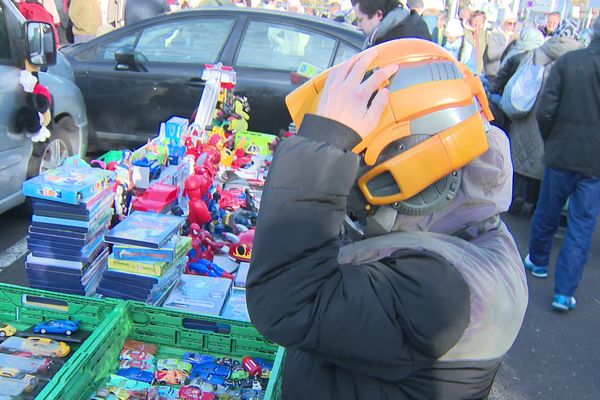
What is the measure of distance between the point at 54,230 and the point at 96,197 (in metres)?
0.21

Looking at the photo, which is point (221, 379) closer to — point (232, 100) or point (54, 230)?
point (54, 230)

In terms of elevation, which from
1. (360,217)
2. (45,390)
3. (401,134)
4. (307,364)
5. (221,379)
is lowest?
(221,379)

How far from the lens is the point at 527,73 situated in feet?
17.0

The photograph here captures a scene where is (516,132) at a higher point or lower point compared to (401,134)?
lower

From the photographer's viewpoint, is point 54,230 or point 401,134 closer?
point 401,134

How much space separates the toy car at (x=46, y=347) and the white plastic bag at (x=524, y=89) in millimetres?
4598

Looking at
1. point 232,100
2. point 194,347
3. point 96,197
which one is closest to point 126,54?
point 232,100

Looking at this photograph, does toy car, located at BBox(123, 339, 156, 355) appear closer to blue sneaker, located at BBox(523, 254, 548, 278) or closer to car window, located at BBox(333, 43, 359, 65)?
blue sneaker, located at BBox(523, 254, 548, 278)

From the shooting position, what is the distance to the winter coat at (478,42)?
8672mm

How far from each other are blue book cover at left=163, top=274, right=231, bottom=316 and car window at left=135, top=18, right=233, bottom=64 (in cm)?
381

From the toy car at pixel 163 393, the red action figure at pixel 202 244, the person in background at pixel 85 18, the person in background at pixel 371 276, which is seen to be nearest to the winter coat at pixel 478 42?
the person in background at pixel 85 18

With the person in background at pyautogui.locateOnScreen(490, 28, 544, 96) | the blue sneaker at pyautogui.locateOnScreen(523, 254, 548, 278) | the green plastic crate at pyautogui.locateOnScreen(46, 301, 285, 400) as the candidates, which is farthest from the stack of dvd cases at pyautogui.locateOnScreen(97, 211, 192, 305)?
the person in background at pyautogui.locateOnScreen(490, 28, 544, 96)

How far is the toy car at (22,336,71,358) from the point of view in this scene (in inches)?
77.6

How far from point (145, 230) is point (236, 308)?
50cm
